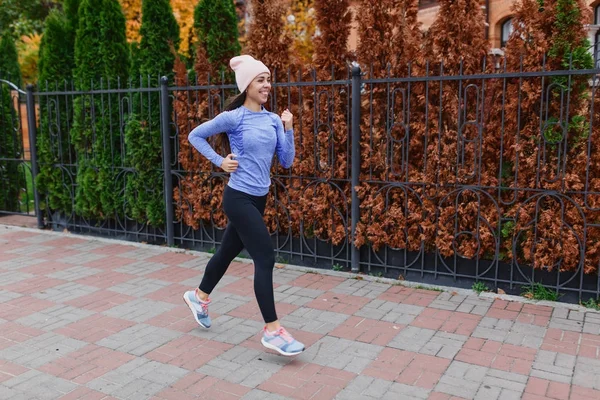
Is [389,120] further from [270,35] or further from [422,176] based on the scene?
[270,35]

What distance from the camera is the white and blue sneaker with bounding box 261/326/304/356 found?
12.3ft

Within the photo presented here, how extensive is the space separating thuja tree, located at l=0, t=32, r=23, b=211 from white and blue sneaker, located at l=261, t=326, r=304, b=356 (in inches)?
277

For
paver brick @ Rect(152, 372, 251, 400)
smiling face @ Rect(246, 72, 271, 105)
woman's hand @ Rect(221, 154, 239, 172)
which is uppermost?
smiling face @ Rect(246, 72, 271, 105)

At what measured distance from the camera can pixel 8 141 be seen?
9469mm

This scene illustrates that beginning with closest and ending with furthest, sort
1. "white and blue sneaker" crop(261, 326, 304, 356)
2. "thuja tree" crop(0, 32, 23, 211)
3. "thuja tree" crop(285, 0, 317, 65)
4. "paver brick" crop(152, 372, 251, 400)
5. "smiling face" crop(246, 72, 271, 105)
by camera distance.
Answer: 1. "paver brick" crop(152, 372, 251, 400)
2. "white and blue sneaker" crop(261, 326, 304, 356)
3. "smiling face" crop(246, 72, 271, 105)
4. "thuja tree" crop(0, 32, 23, 211)
5. "thuja tree" crop(285, 0, 317, 65)

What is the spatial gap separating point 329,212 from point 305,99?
1.25 m

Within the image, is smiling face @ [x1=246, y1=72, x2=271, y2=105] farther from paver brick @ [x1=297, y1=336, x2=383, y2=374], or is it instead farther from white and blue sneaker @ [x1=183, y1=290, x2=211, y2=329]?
paver brick @ [x1=297, y1=336, x2=383, y2=374]

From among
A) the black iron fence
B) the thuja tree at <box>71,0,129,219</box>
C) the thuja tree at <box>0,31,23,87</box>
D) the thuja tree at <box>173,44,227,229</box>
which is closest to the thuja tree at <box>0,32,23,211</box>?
the thuja tree at <box>0,31,23,87</box>

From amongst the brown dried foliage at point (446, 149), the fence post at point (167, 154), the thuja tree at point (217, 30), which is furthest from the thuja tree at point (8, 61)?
the brown dried foliage at point (446, 149)

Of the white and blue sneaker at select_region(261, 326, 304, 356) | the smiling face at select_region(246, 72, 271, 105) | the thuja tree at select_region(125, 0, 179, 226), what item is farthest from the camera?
the thuja tree at select_region(125, 0, 179, 226)

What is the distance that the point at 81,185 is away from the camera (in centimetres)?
791

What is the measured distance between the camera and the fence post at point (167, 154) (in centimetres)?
697

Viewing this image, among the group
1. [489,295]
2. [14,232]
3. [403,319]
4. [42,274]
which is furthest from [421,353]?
[14,232]

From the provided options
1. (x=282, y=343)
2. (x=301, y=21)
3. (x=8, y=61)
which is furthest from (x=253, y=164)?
(x=301, y=21)
